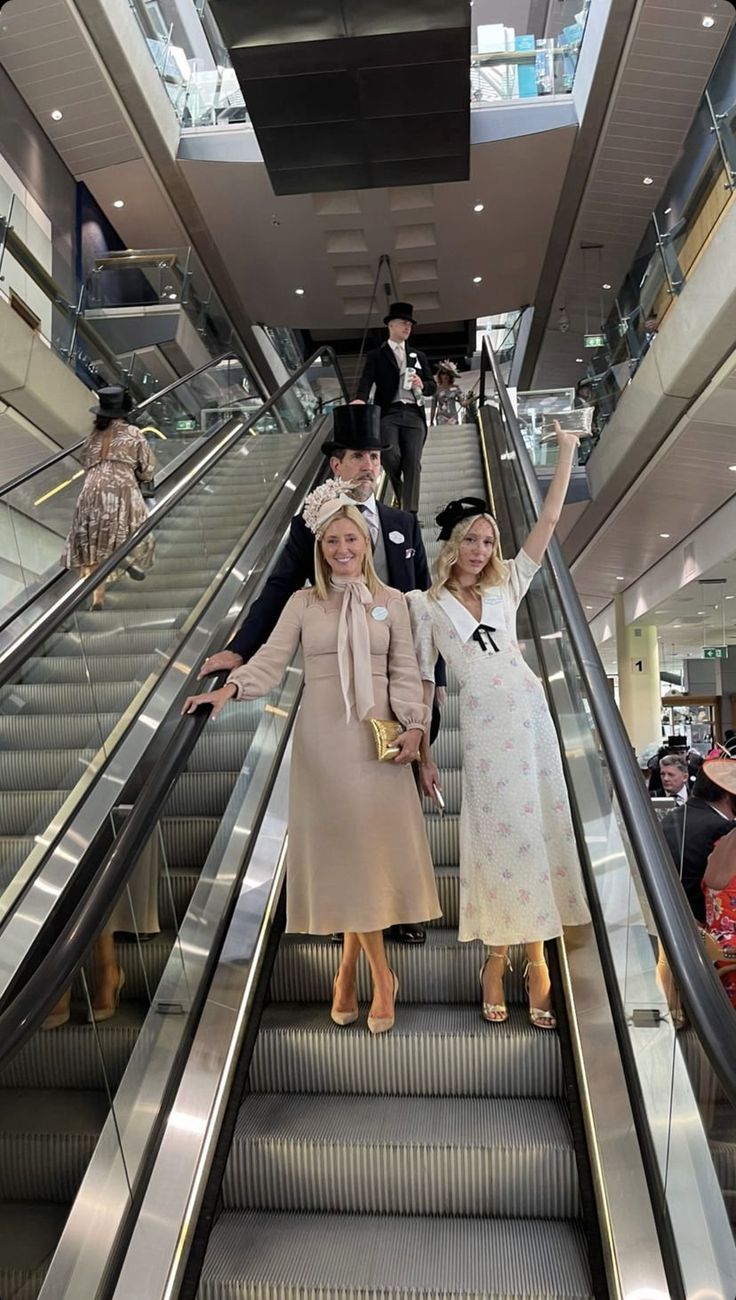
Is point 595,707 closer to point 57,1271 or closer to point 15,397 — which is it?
point 57,1271

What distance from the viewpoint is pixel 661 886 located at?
229 cm

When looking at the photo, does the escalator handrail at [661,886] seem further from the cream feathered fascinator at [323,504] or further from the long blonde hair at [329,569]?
the cream feathered fascinator at [323,504]

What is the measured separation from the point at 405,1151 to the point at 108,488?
4.28 m

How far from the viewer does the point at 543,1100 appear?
9.66 feet

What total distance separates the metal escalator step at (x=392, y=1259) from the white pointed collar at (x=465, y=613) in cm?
173

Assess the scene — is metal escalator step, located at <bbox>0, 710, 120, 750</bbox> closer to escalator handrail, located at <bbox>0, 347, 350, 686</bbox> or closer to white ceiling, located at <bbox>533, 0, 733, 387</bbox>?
escalator handrail, located at <bbox>0, 347, 350, 686</bbox>

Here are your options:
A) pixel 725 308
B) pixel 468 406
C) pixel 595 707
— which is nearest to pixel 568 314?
pixel 468 406

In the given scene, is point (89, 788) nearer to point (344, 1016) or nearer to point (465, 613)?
point (344, 1016)

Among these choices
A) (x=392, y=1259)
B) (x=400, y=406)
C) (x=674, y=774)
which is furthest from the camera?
(x=400, y=406)

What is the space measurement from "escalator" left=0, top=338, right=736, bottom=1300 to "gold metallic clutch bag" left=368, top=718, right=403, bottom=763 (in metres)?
0.56

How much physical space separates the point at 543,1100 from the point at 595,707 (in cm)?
117

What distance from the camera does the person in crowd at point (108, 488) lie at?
591cm

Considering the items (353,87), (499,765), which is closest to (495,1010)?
(499,765)

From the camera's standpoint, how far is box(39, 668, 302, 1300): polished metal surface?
87.7 inches
